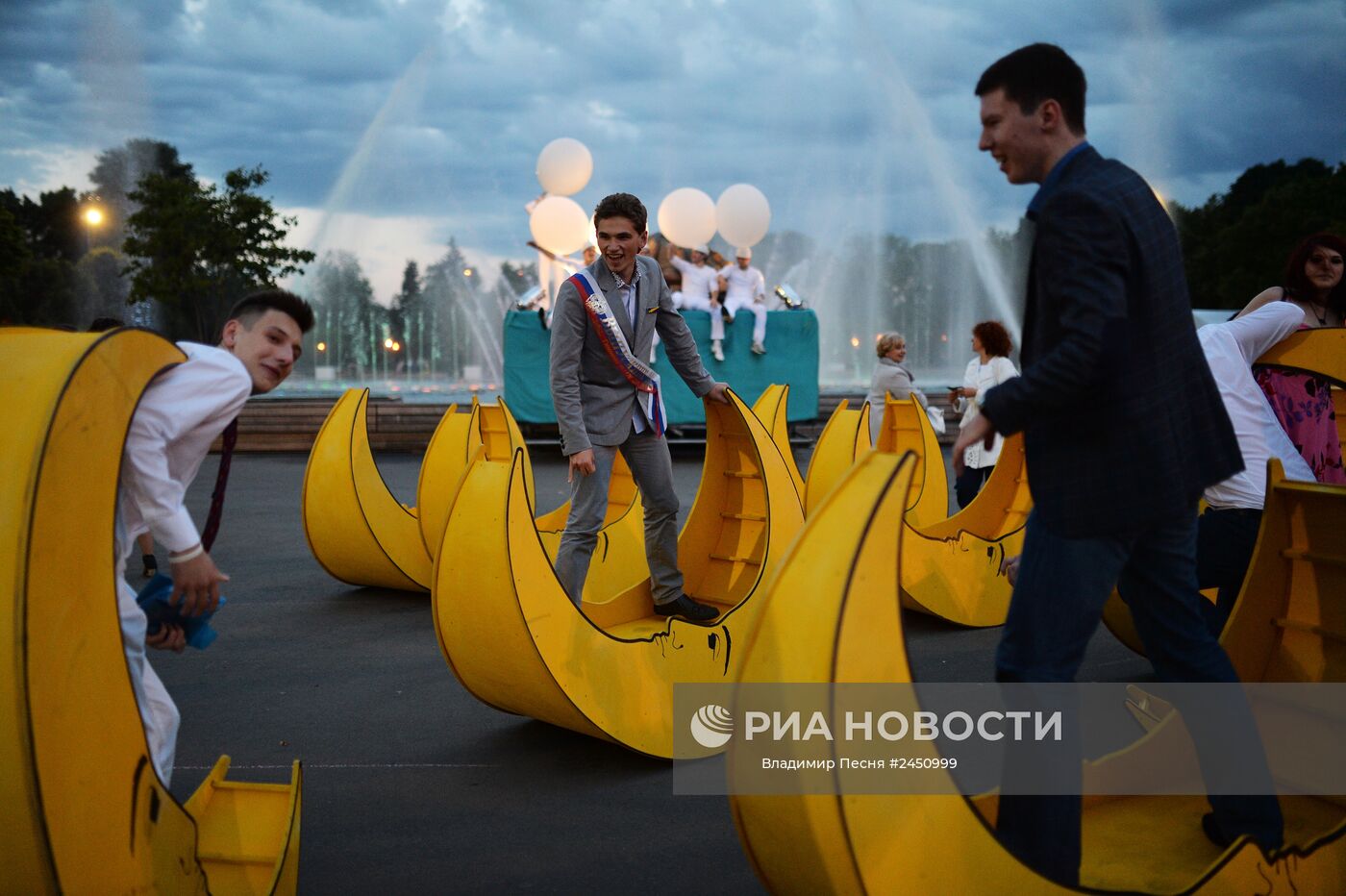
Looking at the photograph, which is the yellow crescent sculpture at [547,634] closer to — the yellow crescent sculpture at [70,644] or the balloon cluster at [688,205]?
the yellow crescent sculpture at [70,644]

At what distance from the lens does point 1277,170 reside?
41.6 metres

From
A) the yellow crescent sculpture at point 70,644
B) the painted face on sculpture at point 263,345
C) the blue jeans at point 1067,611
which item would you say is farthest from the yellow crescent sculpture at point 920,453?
the yellow crescent sculpture at point 70,644

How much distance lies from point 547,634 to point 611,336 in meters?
1.39

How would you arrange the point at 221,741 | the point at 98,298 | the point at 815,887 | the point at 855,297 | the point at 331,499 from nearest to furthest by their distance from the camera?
the point at 815,887 → the point at 221,741 → the point at 331,499 → the point at 855,297 → the point at 98,298

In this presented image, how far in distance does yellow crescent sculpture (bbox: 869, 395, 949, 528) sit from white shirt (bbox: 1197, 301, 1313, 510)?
286 centimetres

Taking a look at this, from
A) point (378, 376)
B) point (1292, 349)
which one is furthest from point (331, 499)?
point (378, 376)

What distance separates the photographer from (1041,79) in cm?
232

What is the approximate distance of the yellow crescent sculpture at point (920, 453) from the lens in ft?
22.5

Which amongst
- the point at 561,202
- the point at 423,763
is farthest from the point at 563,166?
the point at 423,763

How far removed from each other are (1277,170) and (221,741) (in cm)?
4727

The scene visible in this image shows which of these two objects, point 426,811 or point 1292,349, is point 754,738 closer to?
point 426,811

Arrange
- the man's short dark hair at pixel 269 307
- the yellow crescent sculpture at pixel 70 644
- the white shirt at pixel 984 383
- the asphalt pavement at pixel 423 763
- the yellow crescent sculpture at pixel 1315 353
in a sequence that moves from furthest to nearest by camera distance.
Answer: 1. the white shirt at pixel 984 383
2. the yellow crescent sculpture at pixel 1315 353
3. the asphalt pavement at pixel 423 763
4. the man's short dark hair at pixel 269 307
5. the yellow crescent sculpture at pixel 70 644

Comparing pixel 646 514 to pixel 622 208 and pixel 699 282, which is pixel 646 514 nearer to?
pixel 622 208

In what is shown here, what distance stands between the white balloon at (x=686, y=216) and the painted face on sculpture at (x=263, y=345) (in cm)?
1411
